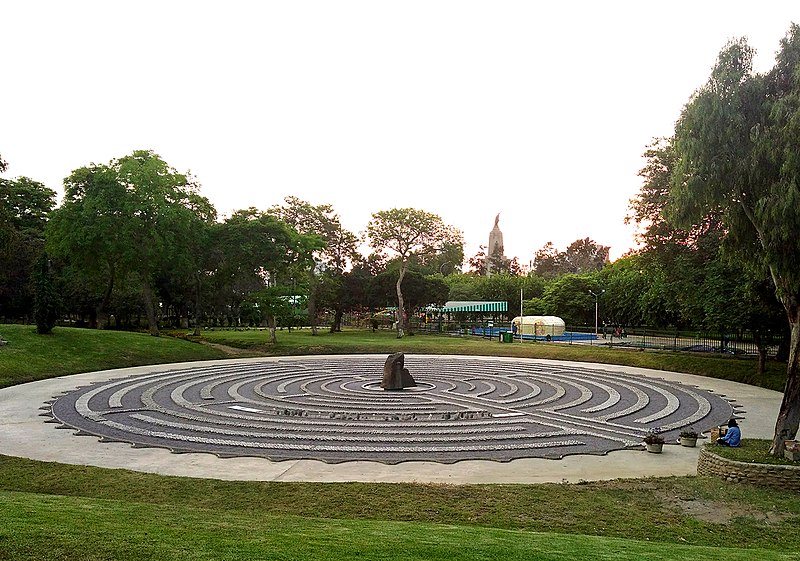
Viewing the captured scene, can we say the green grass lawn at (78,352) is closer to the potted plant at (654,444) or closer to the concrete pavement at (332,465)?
the concrete pavement at (332,465)

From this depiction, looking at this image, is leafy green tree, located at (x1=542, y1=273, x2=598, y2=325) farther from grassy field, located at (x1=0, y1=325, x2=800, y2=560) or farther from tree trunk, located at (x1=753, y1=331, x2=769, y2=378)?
grassy field, located at (x1=0, y1=325, x2=800, y2=560)

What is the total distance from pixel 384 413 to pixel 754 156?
46.7ft

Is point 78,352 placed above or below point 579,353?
below

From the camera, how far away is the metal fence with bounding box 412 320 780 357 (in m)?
42.9

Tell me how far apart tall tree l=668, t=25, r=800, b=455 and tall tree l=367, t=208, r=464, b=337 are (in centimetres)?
A: 5030

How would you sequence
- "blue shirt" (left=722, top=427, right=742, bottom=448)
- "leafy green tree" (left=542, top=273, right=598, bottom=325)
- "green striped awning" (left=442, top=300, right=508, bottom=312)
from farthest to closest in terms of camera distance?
"green striped awning" (left=442, top=300, right=508, bottom=312) → "leafy green tree" (left=542, top=273, right=598, bottom=325) → "blue shirt" (left=722, top=427, right=742, bottom=448)

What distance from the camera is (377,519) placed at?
10.6 m

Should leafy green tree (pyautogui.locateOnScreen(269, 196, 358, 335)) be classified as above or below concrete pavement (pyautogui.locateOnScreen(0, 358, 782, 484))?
above

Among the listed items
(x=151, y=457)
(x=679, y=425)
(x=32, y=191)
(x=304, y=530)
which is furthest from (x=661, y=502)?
(x=32, y=191)

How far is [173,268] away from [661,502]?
48.4 metres

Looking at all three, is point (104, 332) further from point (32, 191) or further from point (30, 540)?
point (30, 540)

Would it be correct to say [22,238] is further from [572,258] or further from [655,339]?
[572,258]

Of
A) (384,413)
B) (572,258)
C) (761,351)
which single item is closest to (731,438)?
(384,413)

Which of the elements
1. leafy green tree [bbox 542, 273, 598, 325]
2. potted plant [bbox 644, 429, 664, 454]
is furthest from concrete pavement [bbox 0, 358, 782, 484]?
leafy green tree [bbox 542, 273, 598, 325]
